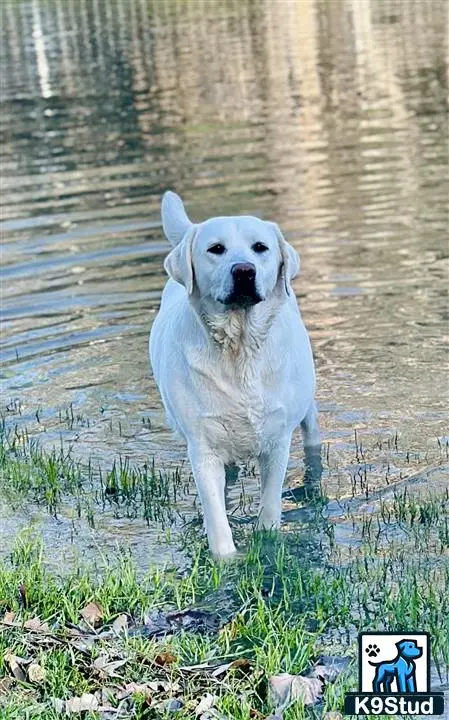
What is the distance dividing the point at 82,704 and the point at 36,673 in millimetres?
293

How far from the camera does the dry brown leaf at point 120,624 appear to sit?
206 inches

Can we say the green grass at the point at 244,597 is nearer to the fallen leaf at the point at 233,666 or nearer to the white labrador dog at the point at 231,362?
the fallen leaf at the point at 233,666

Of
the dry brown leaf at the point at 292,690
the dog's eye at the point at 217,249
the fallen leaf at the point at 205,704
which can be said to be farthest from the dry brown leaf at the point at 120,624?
the dog's eye at the point at 217,249

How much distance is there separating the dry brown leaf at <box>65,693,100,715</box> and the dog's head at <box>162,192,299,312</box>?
1921 millimetres

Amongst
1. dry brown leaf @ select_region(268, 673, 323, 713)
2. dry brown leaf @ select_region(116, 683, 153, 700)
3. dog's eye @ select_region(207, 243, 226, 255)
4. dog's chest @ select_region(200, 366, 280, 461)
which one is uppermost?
dog's eye @ select_region(207, 243, 226, 255)

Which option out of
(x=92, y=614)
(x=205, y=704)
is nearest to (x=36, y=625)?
(x=92, y=614)

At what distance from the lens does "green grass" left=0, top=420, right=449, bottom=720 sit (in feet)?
15.5

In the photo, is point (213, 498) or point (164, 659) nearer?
point (164, 659)

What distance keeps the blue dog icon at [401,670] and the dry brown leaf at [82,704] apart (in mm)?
1041

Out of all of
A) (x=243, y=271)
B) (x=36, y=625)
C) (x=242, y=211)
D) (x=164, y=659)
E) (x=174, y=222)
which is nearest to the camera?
(x=164, y=659)

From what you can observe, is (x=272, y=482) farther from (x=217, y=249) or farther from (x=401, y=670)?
(x=401, y=670)

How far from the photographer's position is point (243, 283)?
18.2 ft

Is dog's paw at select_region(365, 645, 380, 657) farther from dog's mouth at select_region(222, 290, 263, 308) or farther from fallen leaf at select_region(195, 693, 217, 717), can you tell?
dog's mouth at select_region(222, 290, 263, 308)

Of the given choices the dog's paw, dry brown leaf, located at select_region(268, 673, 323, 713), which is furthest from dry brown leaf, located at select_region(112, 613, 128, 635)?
the dog's paw
